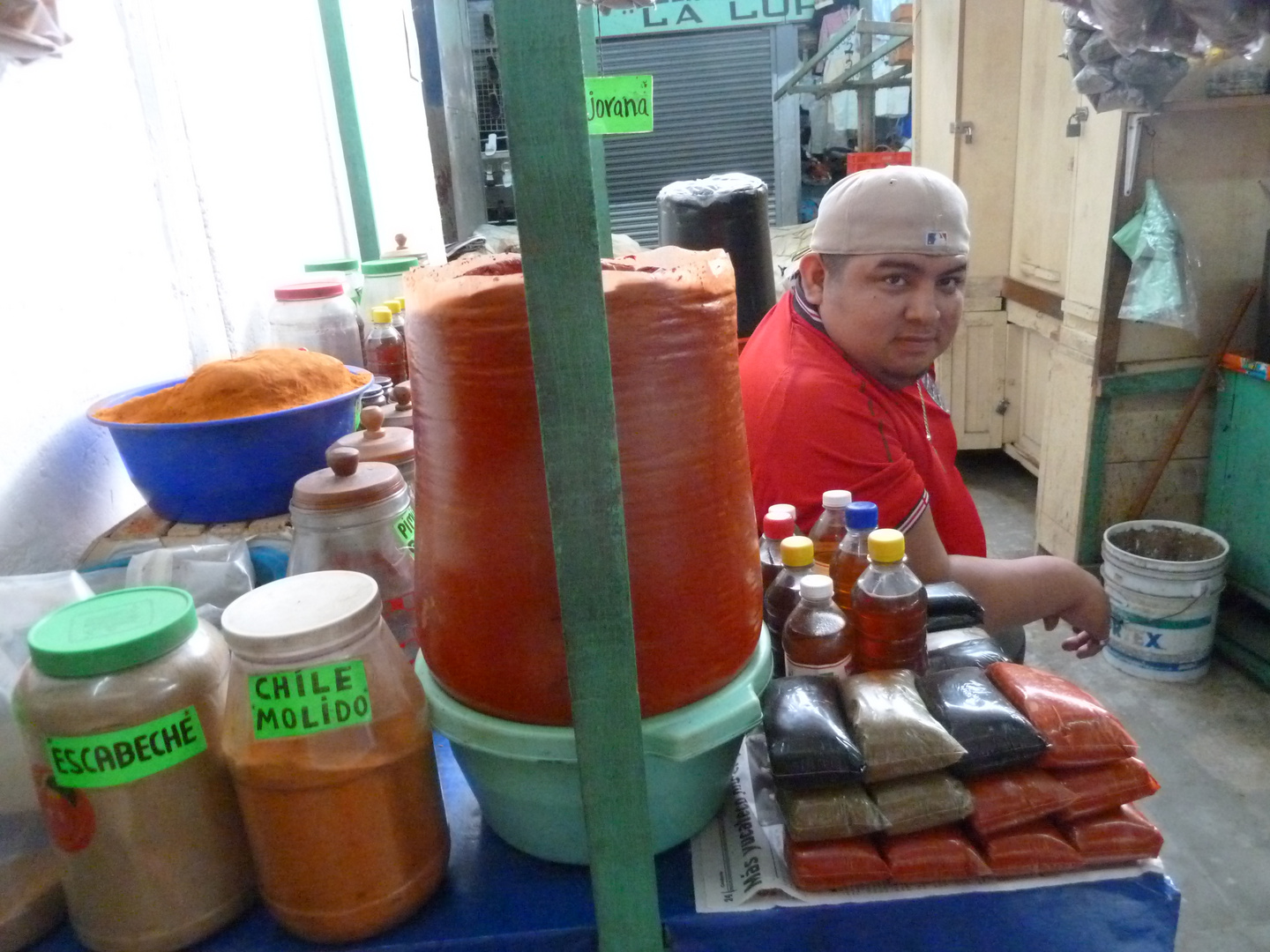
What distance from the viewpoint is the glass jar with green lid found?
2.18 feet

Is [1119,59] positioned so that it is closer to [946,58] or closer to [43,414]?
[946,58]

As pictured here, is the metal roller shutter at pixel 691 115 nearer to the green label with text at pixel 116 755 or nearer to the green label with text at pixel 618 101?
the green label with text at pixel 618 101

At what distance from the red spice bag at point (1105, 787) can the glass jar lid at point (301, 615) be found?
632 mm

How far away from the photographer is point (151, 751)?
0.68m

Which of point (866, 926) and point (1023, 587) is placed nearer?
point (866, 926)

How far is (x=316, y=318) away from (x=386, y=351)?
15 centimetres

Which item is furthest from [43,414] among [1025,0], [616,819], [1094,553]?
[1025,0]

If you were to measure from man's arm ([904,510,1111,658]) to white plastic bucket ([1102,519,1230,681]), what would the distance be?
1.20 meters

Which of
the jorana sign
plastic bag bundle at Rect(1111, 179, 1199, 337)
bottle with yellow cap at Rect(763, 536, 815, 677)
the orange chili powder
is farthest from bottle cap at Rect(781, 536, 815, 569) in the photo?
the jorana sign

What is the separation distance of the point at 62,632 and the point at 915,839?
0.74 metres

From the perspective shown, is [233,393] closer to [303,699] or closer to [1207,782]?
[303,699]

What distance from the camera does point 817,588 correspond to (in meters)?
0.91

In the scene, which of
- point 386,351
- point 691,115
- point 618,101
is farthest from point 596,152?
point 691,115

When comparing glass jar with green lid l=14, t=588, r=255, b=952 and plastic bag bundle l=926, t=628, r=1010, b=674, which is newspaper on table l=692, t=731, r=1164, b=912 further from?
glass jar with green lid l=14, t=588, r=255, b=952
